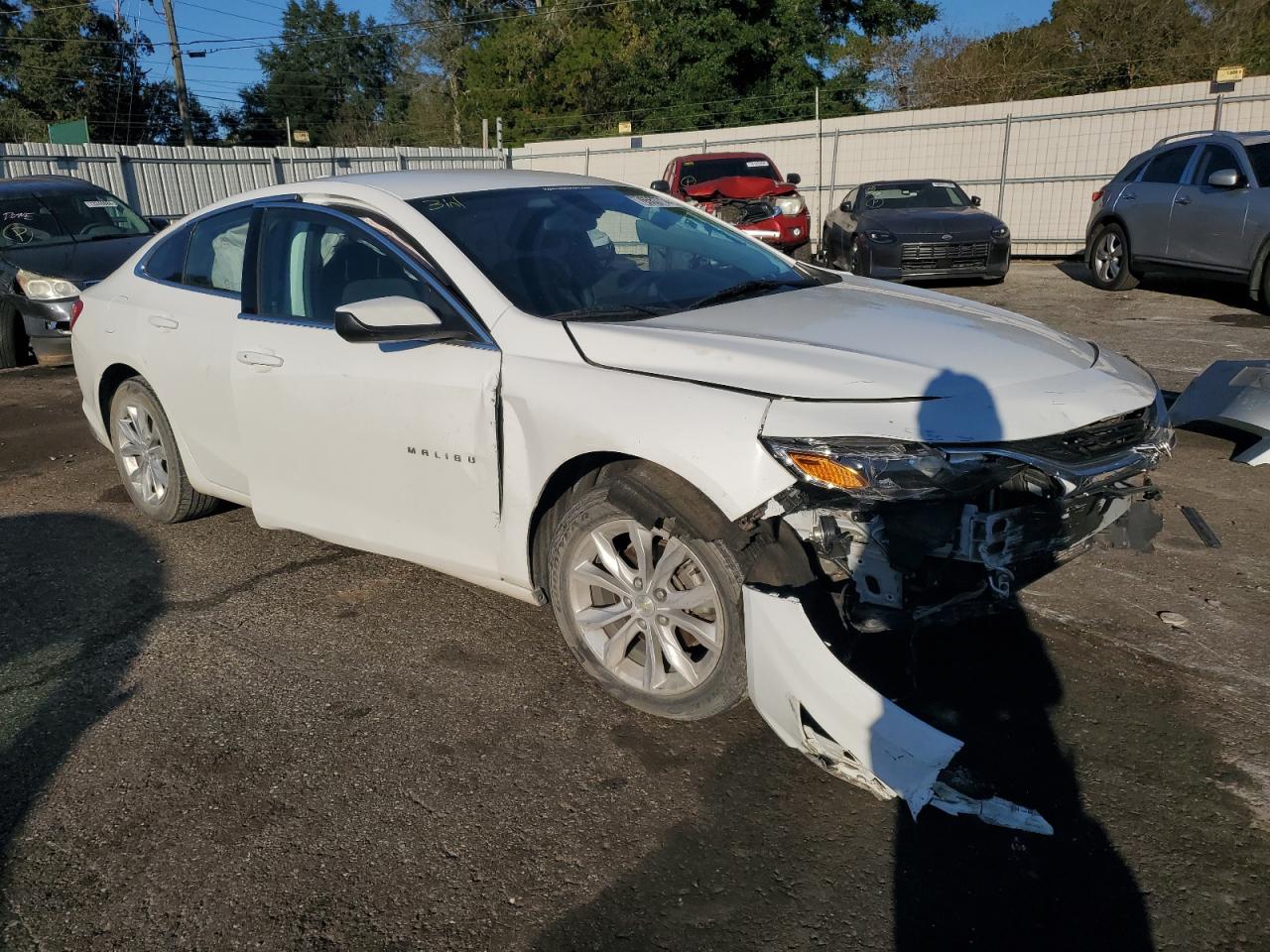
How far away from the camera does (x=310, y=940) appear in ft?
7.82

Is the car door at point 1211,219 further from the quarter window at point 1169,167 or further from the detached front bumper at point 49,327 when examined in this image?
the detached front bumper at point 49,327

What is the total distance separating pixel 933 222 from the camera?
12.8m

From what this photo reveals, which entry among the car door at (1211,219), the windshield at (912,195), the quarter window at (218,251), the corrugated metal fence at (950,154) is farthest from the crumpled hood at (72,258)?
the car door at (1211,219)

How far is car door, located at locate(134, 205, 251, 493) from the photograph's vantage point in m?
4.36

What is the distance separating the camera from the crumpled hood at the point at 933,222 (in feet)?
41.7

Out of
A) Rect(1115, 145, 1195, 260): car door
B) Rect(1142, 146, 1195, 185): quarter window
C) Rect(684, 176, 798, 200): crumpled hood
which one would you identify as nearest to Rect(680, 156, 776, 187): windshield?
Rect(684, 176, 798, 200): crumpled hood

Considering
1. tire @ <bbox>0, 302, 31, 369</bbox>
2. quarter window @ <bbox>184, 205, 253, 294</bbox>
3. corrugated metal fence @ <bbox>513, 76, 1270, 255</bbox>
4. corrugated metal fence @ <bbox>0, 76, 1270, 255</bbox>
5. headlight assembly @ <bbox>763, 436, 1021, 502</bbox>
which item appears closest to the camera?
headlight assembly @ <bbox>763, 436, 1021, 502</bbox>

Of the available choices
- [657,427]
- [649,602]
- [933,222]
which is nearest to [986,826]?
[649,602]

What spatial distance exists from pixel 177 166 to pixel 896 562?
21.5 m

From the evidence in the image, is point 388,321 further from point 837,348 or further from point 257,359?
point 837,348

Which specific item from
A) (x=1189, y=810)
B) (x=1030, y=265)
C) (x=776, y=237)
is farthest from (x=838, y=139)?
(x=1189, y=810)

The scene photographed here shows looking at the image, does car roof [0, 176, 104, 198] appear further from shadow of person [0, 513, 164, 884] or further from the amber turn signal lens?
the amber turn signal lens

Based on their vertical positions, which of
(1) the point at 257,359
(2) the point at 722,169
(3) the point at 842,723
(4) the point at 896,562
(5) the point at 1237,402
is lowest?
(3) the point at 842,723

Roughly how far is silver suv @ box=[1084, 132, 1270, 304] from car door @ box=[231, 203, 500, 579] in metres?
9.37
